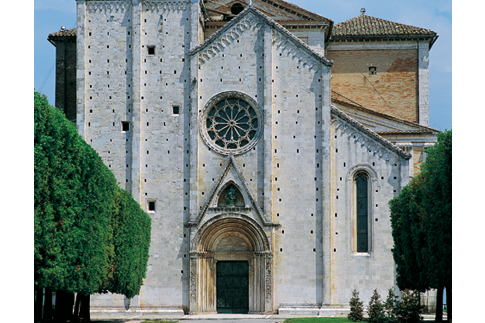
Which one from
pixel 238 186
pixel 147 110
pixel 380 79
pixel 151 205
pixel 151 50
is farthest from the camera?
pixel 380 79

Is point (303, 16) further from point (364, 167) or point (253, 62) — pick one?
point (364, 167)

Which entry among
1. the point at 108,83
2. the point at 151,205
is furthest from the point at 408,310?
the point at 108,83

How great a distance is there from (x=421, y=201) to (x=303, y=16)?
15.0 metres

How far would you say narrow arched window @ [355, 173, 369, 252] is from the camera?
113ft

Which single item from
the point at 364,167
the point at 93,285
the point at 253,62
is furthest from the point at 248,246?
the point at 93,285

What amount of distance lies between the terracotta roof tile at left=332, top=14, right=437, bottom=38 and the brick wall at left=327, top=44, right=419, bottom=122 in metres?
0.97

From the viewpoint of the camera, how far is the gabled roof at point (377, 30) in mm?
41031

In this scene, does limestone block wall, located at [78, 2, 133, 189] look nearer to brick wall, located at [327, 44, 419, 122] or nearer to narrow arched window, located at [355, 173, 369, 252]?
narrow arched window, located at [355, 173, 369, 252]

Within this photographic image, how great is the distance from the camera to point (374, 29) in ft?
137

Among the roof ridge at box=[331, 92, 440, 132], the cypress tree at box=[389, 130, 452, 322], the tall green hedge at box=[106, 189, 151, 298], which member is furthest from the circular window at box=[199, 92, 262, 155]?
the cypress tree at box=[389, 130, 452, 322]

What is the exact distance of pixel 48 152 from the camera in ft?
74.4

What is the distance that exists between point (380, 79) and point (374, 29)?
298 centimetres

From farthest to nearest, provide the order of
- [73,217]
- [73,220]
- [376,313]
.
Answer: [376,313], [73,217], [73,220]

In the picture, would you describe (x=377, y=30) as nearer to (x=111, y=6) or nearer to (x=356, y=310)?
(x=111, y=6)
